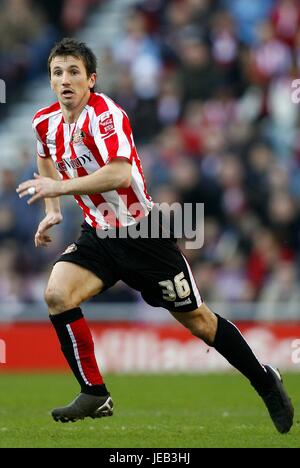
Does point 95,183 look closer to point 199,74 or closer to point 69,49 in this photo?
point 69,49

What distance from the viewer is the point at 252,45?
16375 millimetres

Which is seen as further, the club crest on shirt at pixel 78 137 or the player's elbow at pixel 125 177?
the club crest on shirt at pixel 78 137

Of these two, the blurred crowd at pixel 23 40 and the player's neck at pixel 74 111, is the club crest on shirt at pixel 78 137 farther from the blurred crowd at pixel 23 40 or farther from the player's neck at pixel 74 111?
the blurred crowd at pixel 23 40

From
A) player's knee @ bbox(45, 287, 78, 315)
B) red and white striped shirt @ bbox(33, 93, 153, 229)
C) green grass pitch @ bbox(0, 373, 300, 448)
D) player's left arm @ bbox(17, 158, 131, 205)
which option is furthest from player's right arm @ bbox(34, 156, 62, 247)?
green grass pitch @ bbox(0, 373, 300, 448)

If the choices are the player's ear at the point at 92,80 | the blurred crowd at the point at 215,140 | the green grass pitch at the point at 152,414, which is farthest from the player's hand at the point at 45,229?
the blurred crowd at the point at 215,140

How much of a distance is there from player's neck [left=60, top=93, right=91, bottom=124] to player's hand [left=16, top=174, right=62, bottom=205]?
2.19ft

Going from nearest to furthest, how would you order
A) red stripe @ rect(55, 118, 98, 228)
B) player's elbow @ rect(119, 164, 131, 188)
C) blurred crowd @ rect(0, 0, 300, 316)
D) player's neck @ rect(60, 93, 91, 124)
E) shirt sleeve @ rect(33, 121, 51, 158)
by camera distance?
player's elbow @ rect(119, 164, 131, 188)
player's neck @ rect(60, 93, 91, 124)
red stripe @ rect(55, 118, 98, 228)
shirt sleeve @ rect(33, 121, 51, 158)
blurred crowd @ rect(0, 0, 300, 316)

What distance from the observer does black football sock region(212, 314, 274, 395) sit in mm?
7391

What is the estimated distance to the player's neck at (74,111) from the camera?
23.8ft

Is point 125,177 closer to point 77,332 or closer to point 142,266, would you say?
point 142,266

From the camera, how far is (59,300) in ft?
23.2

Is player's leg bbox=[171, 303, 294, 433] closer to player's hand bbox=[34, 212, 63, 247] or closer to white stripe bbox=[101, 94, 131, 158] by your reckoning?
player's hand bbox=[34, 212, 63, 247]

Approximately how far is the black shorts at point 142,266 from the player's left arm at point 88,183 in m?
0.51

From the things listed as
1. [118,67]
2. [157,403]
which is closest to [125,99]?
[118,67]
